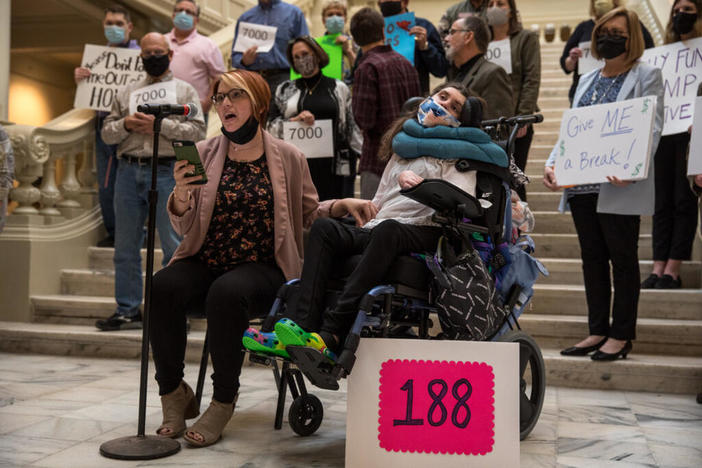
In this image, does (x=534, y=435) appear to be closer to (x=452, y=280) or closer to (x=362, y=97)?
(x=452, y=280)

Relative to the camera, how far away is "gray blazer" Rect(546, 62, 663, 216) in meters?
3.78

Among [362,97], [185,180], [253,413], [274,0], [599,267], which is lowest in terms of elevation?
[253,413]

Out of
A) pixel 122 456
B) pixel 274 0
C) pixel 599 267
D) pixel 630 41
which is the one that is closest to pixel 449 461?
pixel 122 456

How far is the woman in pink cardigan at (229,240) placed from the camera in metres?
2.83

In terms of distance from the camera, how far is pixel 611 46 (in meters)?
3.88

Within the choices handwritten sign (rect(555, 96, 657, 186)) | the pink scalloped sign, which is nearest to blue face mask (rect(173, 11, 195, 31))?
handwritten sign (rect(555, 96, 657, 186))

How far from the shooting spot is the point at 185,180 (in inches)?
110

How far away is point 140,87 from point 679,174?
10.5 feet

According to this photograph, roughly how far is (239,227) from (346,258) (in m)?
0.52

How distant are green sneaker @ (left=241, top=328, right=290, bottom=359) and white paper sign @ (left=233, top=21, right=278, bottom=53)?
3.33 meters

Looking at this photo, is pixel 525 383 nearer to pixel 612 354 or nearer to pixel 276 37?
pixel 612 354

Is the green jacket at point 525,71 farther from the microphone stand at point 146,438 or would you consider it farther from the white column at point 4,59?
the white column at point 4,59

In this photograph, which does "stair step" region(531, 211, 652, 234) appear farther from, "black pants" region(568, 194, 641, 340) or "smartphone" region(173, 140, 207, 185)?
"smartphone" region(173, 140, 207, 185)

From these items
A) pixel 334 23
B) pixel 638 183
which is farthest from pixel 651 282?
pixel 334 23
